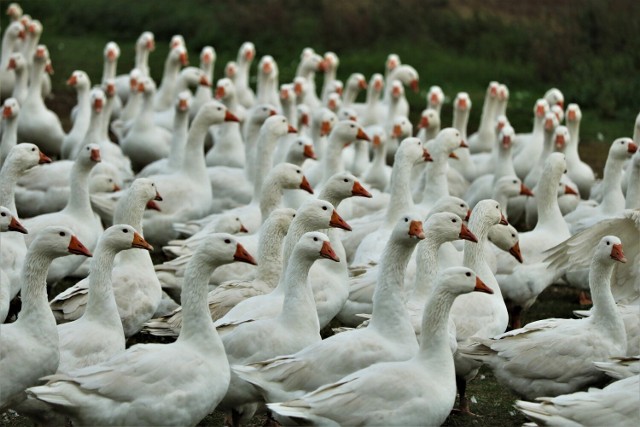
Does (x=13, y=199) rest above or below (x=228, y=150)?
above

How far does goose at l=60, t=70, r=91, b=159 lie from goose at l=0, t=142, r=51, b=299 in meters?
5.79

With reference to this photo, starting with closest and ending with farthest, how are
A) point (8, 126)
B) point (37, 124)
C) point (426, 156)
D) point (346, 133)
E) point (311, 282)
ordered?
1. point (311, 282)
2. point (426, 156)
3. point (346, 133)
4. point (8, 126)
5. point (37, 124)

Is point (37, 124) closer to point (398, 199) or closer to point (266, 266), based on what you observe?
point (398, 199)

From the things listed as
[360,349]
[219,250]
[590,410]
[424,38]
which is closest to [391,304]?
[360,349]

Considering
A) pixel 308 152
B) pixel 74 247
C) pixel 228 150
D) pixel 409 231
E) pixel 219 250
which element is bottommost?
pixel 228 150

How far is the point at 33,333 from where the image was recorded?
949 cm

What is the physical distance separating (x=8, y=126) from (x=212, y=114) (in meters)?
2.91

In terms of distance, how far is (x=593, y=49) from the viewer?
27656mm

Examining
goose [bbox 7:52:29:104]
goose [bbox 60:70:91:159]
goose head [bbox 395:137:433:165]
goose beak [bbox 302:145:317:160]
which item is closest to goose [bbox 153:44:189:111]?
goose [bbox 7:52:29:104]

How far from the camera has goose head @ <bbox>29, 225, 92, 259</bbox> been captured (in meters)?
9.98

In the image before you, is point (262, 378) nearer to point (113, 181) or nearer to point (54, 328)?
point (54, 328)

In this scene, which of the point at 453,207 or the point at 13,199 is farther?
the point at 13,199

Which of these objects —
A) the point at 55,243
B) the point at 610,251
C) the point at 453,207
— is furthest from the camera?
the point at 453,207

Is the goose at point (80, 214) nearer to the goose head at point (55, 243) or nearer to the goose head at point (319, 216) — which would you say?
the goose head at point (319, 216)
